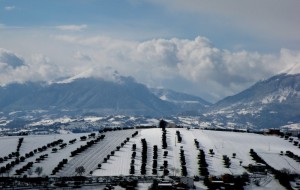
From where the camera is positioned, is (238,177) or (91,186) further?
(238,177)

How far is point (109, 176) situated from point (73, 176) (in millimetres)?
12003

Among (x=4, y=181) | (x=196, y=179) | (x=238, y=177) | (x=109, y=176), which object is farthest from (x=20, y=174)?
(x=238, y=177)

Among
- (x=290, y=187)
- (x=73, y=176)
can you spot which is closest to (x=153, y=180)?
(x=73, y=176)

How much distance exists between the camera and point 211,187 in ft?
585

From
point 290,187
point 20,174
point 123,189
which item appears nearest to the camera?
point 123,189

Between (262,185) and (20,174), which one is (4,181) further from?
(262,185)

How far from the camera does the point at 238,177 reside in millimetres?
195125

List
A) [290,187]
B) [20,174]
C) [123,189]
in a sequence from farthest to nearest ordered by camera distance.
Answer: [20,174] < [290,187] < [123,189]

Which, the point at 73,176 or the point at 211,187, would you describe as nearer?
the point at 211,187

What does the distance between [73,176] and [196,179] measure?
4091 centimetres

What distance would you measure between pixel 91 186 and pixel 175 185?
84.3ft

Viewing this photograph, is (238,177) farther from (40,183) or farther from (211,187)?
(40,183)

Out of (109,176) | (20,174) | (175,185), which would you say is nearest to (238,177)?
(175,185)

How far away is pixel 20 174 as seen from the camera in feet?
655
